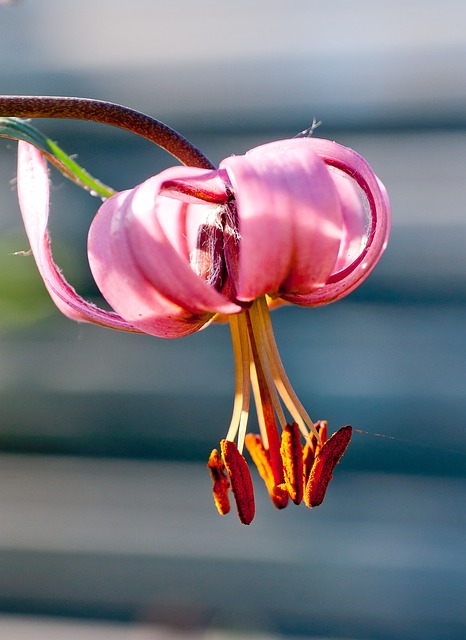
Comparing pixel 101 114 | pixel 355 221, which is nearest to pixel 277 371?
pixel 355 221

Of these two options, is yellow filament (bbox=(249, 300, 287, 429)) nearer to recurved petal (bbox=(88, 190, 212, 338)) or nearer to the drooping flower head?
the drooping flower head

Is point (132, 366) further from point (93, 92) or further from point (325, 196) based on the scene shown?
point (325, 196)

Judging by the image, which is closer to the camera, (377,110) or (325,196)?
(325,196)

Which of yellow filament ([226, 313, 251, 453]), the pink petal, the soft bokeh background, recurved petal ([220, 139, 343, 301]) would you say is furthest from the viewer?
the soft bokeh background

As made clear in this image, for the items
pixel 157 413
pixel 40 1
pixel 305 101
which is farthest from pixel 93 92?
pixel 157 413

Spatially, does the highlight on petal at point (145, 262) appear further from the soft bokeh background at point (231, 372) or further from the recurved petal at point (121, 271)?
the soft bokeh background at point (231, 372)

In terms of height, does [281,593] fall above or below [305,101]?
below

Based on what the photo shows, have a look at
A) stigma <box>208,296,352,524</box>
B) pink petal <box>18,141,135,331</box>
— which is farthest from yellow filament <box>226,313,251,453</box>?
pink petal <box>18,141,135,331</box>

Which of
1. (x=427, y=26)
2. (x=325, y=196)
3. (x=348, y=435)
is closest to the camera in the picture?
(x=325, y=196)
